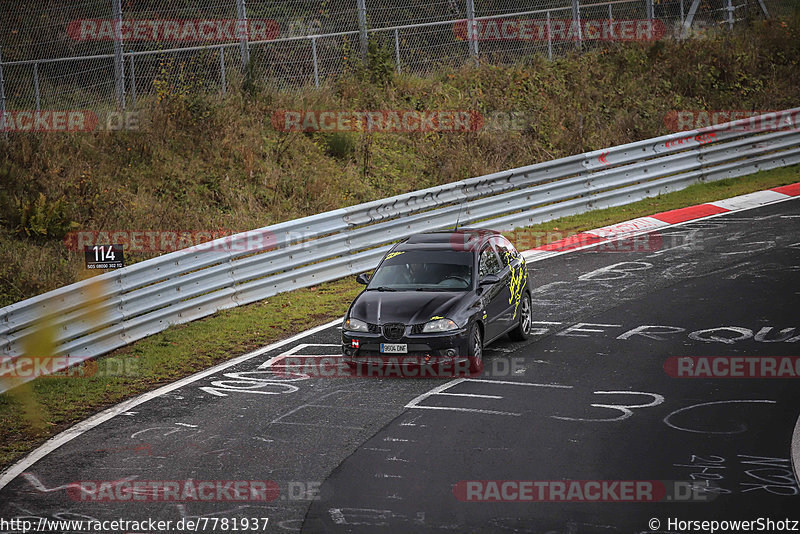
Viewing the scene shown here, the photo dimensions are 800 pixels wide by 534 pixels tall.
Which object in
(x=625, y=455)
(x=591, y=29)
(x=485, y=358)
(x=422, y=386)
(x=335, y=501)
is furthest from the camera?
(x=591, y=29)

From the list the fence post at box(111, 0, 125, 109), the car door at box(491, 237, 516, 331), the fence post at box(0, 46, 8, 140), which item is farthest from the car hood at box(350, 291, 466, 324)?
the fence post at box(111, 0, 125, 109)

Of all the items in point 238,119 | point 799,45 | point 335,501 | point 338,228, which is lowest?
point 335,501

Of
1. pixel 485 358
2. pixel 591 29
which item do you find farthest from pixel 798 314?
pixel 591 29

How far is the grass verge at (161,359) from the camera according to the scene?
10703 millimetres

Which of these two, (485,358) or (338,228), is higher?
(338,228)

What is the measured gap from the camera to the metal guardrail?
12.8 m

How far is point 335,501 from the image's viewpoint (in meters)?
8.05

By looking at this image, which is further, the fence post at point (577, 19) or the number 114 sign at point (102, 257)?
the fence post at point (577, 19)

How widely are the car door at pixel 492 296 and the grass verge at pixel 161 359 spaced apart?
294 cm

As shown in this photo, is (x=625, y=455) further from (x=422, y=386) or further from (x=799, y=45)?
(x=799, y=45)

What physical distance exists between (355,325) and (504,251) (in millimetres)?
2866

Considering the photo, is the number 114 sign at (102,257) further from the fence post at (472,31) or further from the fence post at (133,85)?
the fence post at (472,31)

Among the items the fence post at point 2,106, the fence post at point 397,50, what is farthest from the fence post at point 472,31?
the fence post at point 2,106

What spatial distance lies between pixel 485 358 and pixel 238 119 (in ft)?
36.3
